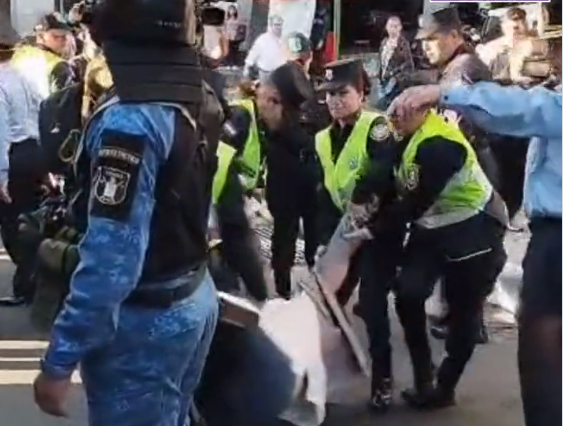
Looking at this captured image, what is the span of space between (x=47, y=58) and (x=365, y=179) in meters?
4.15

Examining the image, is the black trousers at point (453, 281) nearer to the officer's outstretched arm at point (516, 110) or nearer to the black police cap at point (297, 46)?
the officer's outstretched arm at point (516, 110)

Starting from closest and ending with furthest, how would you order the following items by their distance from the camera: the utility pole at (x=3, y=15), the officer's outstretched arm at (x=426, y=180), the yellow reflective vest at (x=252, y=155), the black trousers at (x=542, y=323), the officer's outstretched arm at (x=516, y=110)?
the officer's outstretched arm at (x=516, y=110) < the black trousers at (x=542, y=323) < the officer's outstretched arm at (x=426, y=180) < the yellow reflective vest at (x=252, y=155) < the utility pole at (x=3, y=15)

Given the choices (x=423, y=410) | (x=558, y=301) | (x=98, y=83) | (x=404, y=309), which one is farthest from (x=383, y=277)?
(x=558, y=301)

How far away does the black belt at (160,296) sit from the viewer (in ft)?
9.79

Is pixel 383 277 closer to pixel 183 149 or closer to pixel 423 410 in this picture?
pixel 423 410

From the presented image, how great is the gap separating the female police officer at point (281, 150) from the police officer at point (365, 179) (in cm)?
99

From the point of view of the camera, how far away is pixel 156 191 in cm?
292

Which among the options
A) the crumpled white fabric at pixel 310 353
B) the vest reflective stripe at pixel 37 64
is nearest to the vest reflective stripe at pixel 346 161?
the crumpled white fabric at pixel 310 353

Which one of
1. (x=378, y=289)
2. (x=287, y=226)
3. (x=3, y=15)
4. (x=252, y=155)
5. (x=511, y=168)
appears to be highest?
(x=3, y=15)

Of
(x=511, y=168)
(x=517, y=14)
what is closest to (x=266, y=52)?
(x=517, y=14)

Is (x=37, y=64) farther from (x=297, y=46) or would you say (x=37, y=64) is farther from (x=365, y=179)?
(x=365, y=179)

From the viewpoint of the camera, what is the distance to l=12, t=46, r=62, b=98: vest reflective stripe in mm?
8430

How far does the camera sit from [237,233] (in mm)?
5992

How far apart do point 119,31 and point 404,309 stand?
312cm
